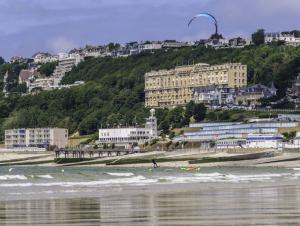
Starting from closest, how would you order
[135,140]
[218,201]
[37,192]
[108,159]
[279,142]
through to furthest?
[218,201] → [37,192] → [279,142] → [108,159] → [135,140]

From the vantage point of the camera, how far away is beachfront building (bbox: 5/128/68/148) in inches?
6225

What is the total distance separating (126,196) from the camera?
40.2 meters

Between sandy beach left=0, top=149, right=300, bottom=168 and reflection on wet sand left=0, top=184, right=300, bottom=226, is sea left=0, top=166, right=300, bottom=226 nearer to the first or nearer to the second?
reflection on wet sand left=0, top=184, right=300, bottom=226

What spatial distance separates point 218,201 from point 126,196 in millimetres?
5438

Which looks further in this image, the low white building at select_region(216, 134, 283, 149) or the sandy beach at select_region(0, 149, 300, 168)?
the low white building at select_region(216, 134, 283, 149)

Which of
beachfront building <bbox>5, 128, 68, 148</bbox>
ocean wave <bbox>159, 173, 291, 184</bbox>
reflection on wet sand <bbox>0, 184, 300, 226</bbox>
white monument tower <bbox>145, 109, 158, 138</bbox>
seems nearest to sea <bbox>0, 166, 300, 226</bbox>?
reflection on wet sand <bbox>0, 184, 300, 226</bbox>

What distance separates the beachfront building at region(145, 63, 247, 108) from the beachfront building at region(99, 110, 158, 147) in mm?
24231

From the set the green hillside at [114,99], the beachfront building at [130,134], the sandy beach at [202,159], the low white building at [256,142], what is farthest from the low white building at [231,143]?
the green hillside at [114,99]

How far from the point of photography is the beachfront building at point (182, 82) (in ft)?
571

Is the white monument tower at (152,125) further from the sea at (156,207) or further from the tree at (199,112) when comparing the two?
the sea at (156,207)

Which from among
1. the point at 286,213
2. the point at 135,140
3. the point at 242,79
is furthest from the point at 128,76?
the point at 286,213

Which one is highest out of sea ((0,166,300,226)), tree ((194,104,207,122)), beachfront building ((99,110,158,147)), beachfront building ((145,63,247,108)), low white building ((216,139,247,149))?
beachfront building ((145,63,247,108))

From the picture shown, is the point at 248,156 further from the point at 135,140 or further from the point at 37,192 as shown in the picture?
the point at 37,192

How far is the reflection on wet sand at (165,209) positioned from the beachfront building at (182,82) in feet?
437
